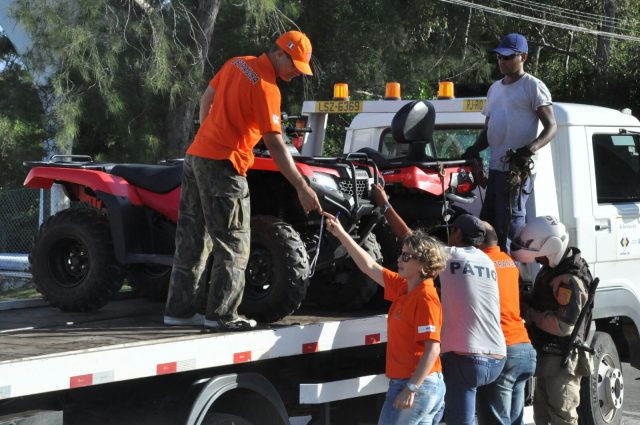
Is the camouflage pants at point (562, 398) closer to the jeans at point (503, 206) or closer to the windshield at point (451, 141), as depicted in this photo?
the jeans at point (503, 206)

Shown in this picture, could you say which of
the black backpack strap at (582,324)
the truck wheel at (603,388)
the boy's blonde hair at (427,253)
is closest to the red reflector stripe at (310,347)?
the boy's blonde hair at (427,253)

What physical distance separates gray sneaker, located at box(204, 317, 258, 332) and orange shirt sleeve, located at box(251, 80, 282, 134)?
0.98 m

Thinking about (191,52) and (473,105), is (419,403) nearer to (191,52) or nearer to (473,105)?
(473,105)

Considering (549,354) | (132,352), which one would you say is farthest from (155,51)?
(132,352)

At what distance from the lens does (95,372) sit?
4215 millimetres

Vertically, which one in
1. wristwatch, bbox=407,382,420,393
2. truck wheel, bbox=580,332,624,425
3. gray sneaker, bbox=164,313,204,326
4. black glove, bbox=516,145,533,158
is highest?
black glove, bbox=516,145,533,158

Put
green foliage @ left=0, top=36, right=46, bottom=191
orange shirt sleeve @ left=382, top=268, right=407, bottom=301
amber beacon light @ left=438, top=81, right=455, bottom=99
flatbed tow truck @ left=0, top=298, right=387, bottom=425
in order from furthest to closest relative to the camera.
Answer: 1. green foliage @ left=0, top=36, right=46, bottom=191
2. amber beacon light @ left=438, top=81, right=455, bottom=99
3. orange shirt sleeve @ left=382, top=268, right=407, bottom=301
4. flatbed tow truck @ left=0, top=298, right=387, bottom=425

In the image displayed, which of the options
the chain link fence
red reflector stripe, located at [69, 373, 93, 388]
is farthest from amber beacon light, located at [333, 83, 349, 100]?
the chain link fence

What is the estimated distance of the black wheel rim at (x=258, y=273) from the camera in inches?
225

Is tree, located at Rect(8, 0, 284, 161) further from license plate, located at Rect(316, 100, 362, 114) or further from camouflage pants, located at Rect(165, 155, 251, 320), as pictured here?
camouflage pants, located at Rect(165, 155, 251, 320)

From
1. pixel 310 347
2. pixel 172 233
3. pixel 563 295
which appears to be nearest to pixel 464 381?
pixel 310 347

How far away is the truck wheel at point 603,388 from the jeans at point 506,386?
1.42m

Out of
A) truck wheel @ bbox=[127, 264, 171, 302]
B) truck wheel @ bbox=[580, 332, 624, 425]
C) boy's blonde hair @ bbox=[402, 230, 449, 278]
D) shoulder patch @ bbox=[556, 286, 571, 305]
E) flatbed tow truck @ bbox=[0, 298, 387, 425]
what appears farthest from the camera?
truck wheel @ bbox=[580, 332, 624, 425]

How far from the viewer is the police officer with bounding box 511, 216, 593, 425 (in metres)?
6.00
